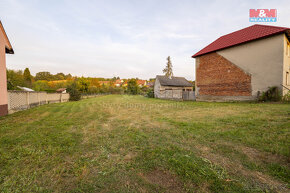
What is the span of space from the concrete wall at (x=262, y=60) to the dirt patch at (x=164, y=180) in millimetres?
13069

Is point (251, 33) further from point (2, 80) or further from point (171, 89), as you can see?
point (2, 80)

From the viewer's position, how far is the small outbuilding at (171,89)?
17.3m

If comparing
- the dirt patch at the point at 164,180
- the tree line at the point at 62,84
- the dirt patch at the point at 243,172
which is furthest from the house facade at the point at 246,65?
the tree line at the point at 62,84

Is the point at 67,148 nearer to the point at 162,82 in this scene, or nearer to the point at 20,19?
the point at 20,19

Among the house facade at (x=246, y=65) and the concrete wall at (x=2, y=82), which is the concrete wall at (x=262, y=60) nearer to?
the house facade at (x=246, y=65)

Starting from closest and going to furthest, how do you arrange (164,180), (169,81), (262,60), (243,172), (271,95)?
(164,180)
(243,172)
(271,95)
(262,60)
(169,81)

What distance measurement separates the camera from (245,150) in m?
2.43

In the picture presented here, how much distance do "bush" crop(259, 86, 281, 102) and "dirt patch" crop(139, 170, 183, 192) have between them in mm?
12679

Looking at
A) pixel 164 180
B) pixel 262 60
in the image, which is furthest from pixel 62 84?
pixel 164 180

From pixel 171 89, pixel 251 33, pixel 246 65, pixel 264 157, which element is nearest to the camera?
pixel 264 157

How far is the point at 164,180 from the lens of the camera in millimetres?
1663

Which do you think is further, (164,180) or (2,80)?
(2,80)

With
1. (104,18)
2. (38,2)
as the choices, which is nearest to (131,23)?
(104,18)

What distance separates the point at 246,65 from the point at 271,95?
3310 mm
